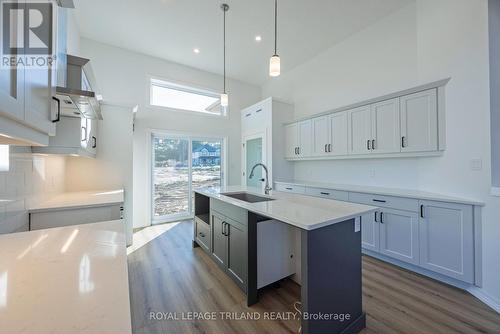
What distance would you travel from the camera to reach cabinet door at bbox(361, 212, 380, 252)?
271cm

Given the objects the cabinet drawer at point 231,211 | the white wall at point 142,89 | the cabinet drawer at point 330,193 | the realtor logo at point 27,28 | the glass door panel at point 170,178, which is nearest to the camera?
the realtor logo at point 27,28

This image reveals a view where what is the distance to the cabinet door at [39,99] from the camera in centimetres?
78

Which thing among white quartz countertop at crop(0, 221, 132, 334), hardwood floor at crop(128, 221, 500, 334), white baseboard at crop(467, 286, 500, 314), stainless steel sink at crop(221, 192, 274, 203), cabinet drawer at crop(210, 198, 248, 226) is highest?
stainless steel sink at crop(221, 192, 274, 203)

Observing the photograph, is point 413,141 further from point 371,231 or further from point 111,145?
point 111,145

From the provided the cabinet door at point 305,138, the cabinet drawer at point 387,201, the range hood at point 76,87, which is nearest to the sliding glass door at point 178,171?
the cabinet door at point 305,138

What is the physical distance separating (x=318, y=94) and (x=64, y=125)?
415 centimetres

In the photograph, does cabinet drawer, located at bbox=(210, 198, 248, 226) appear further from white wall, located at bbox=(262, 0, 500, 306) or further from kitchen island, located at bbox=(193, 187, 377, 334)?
white wall, located at bbox=(262, 0, 500, 306)

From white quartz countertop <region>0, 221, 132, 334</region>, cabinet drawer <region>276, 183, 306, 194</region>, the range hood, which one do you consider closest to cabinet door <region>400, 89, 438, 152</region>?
cabinet drawer <region>276, 183, 306, 194</region>

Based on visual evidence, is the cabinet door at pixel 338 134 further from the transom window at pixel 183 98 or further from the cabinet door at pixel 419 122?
the transom window at pixel 183 98

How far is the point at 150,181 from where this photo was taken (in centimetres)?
432

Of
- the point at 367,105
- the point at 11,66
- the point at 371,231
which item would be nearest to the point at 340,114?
the point at 367,105

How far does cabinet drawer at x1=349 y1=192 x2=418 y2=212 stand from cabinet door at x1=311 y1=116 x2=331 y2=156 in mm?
1096

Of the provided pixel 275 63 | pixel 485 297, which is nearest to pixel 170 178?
pixel 275 63

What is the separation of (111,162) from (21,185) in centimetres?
153
